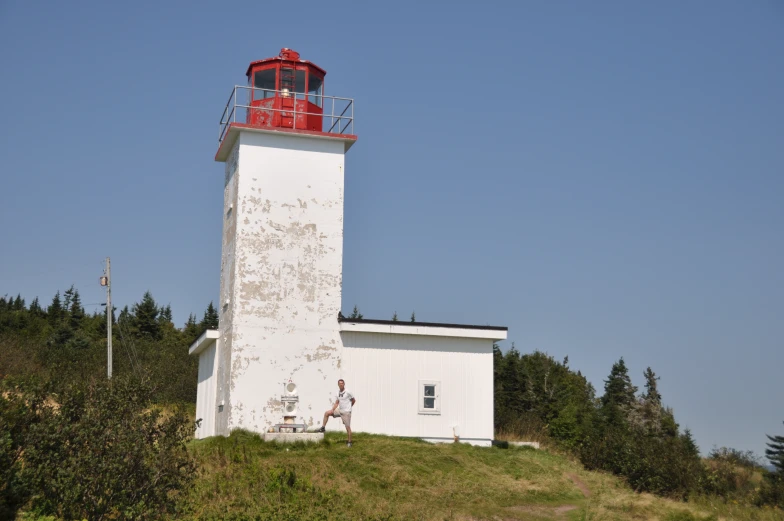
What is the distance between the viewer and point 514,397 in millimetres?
46125

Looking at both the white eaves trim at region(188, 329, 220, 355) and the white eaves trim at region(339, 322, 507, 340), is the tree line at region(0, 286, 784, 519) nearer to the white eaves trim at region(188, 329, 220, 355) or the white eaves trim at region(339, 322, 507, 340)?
the white eaves trim at region(188, 329, 220, 355)

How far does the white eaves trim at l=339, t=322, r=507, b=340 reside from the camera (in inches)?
934

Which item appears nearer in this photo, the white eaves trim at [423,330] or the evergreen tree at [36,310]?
the white eaves trim at [423,330]

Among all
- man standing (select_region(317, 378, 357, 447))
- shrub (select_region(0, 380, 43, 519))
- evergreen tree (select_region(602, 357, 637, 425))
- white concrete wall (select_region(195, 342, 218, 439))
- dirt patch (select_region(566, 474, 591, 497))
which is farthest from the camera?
evergreen tree (select_region(602, 357, 637, 425))

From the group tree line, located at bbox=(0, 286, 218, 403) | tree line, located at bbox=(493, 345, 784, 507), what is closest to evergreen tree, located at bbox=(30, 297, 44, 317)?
tree line, located at bbox=(0, 286, 218, 403)

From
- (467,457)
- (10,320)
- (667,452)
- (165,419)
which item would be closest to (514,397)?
(667,452)

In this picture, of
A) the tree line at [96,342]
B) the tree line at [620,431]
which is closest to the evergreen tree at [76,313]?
the tree line at [96,342]

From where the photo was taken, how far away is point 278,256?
23.5 meters

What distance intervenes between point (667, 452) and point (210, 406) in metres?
12.5

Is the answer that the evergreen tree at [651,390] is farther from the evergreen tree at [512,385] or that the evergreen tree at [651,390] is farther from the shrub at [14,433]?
the shrub at [14,433]

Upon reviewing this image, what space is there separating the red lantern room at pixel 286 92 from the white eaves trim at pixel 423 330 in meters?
5.59

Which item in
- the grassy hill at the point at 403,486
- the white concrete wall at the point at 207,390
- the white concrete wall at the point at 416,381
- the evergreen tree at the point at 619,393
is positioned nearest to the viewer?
the grassy hill at the point at 403,486

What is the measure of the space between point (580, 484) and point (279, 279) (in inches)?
359

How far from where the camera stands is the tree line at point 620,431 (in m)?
23.5
